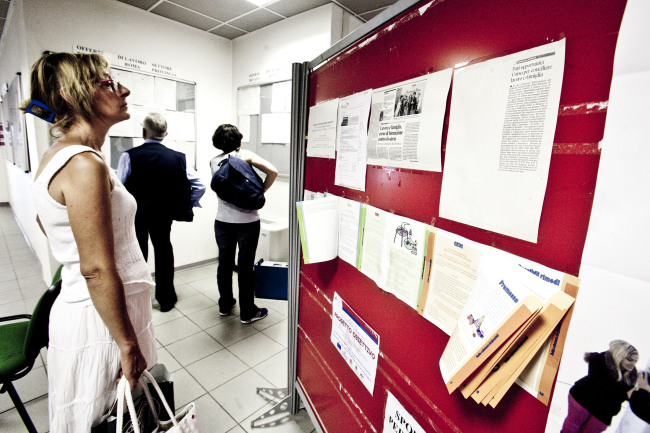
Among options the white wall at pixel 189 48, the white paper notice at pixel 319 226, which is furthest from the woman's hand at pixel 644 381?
the white wall at pixel 189 48

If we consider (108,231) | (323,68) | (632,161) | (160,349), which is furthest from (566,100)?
(160,349)

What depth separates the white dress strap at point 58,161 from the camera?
2.75ft

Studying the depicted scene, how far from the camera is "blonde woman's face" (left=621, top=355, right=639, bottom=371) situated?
0.36 metres

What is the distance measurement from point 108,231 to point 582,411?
1112 millimetres

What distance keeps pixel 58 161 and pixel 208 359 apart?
5.95 feet

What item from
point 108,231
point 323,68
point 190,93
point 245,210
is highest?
point 190,93

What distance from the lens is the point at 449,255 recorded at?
63 centimetres

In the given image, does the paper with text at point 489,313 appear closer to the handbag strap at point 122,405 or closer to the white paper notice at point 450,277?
the white paper notice at point 450,277

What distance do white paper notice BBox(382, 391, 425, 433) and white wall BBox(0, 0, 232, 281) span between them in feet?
Answer: 10.8

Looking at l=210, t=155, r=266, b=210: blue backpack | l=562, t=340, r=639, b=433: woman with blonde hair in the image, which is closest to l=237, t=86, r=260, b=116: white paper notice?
l=210, t=155, r=266, b=210: blue backpack

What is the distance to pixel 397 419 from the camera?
32.2 inches

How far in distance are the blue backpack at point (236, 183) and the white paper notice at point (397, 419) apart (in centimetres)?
176

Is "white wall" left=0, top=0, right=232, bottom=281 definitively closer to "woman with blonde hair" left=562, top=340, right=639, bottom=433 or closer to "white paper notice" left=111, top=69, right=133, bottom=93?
"white paper notice" left=111, top=69, right=133, bottom=93

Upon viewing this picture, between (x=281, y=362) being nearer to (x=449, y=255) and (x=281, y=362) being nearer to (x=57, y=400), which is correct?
(x=57, y=400)
